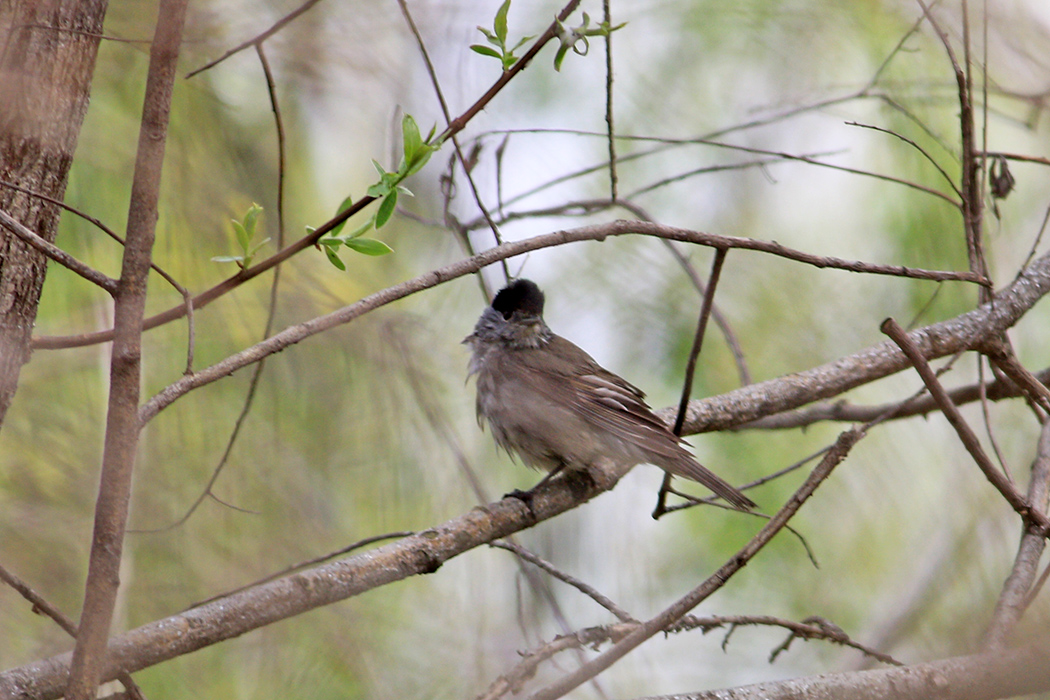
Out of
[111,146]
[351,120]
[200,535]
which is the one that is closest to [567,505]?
[200,535]

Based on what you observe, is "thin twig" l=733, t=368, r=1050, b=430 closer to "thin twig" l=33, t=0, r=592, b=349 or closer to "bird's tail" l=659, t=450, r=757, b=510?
"bird's tail" l=659, t=450, r=757, b=510

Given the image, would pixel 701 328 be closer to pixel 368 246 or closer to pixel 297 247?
pixel 368 246

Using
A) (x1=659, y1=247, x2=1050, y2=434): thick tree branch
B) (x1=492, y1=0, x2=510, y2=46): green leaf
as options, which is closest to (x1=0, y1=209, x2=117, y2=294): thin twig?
(x1=492, y1=0, x2=510, y2=46): green leaf

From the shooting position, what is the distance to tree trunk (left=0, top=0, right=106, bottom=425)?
72.4 inches

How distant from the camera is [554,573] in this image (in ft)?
7.18

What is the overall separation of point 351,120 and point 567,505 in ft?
5.72

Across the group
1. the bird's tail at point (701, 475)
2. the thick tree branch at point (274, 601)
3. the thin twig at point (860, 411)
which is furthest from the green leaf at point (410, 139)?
the thin twig at point (860, 411)

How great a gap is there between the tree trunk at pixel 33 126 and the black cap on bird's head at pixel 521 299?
1.95 m

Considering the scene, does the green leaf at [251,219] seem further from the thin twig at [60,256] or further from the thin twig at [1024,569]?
the thin twig at [1024,569]

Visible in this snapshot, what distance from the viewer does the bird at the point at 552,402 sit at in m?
3.02

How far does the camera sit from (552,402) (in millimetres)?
3455

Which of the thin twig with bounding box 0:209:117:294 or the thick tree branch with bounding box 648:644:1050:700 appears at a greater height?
the thin twig with bounding box 0:209:117:294

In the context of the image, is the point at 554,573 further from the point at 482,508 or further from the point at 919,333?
the point at 919,333

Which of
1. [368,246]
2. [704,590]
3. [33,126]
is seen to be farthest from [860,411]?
[33,126]
